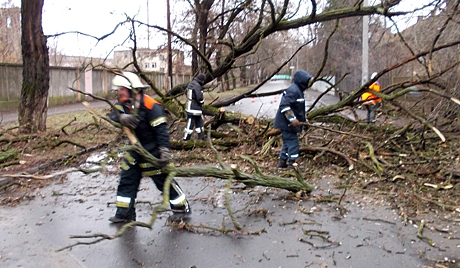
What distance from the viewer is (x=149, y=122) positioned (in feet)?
14.9

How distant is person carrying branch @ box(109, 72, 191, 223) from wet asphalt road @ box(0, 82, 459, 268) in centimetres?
29

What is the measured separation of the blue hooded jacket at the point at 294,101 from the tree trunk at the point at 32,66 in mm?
5734

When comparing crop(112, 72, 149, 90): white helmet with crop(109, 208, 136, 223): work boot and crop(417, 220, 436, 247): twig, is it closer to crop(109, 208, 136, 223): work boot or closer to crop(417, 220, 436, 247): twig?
crop(109, 208, 136, 223): work boot

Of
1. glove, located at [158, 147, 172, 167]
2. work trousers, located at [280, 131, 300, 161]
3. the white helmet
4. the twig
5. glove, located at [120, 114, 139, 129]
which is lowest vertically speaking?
the twig

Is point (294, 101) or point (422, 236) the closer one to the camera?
point (422, 236)

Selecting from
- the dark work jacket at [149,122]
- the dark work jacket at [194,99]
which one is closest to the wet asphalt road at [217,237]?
the dark work jacket at [149,122]

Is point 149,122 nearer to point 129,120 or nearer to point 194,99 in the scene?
point 129,120

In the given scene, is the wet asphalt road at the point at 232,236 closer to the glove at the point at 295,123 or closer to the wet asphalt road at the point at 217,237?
the wet asphalt road at the point at 217,237

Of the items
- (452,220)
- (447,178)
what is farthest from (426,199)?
(447,178)

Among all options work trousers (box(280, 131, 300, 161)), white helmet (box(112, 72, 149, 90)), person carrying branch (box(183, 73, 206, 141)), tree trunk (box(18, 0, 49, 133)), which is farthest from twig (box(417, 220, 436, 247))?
tree trunk (box(18, 0, 49, 133))

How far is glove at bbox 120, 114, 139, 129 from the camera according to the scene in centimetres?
438

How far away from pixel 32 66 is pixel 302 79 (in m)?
6.18

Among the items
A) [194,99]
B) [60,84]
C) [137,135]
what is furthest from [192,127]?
[60,84]

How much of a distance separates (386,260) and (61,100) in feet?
68.7
